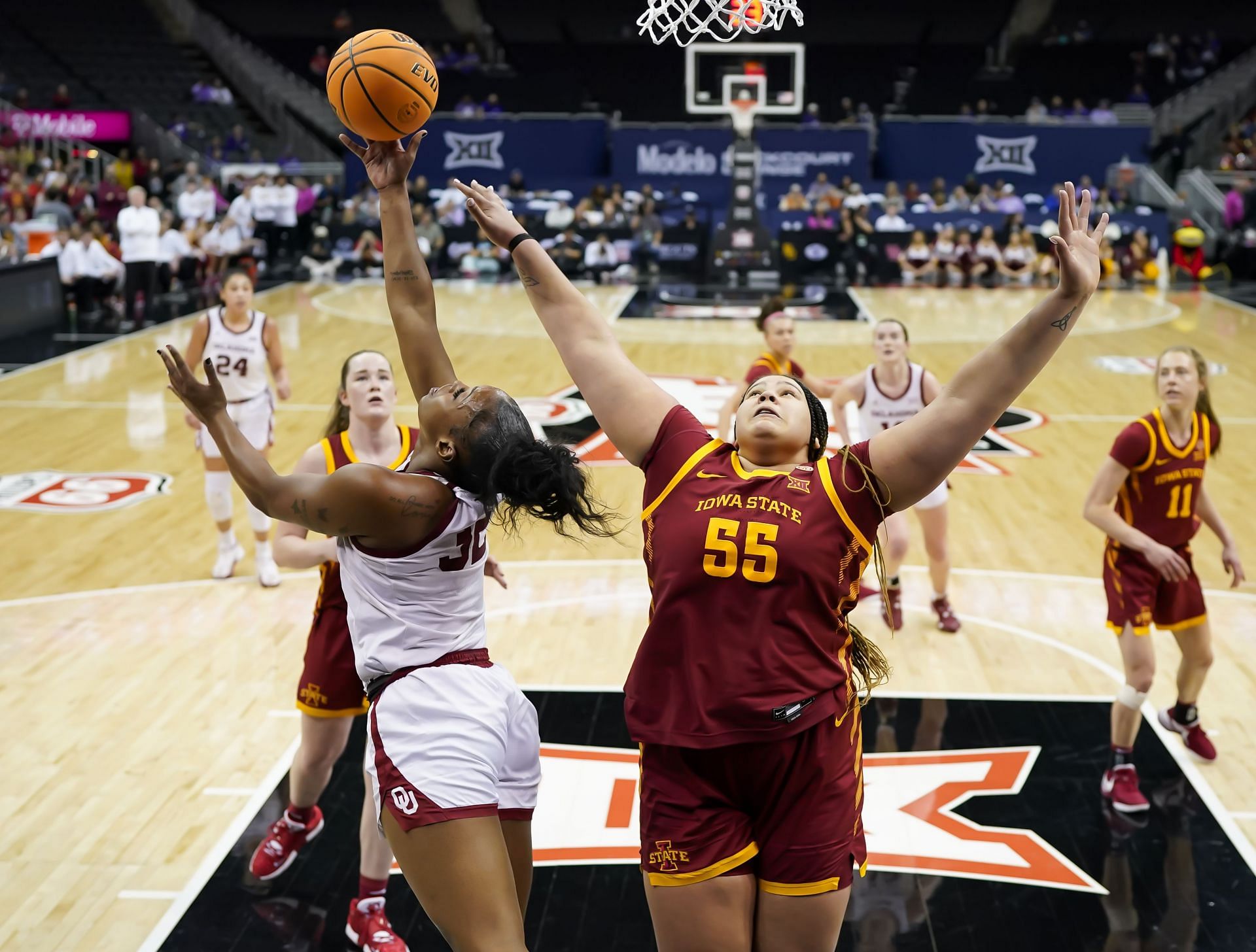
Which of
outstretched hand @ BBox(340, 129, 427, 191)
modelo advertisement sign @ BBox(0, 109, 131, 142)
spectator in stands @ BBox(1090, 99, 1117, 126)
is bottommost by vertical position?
outstretched hand @ BBox(340, 129, 427, 191)

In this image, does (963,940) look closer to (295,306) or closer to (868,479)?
(868,479)

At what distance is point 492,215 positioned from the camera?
314 cm

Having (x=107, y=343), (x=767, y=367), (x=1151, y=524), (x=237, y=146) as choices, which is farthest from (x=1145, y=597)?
(x=237, y=146)

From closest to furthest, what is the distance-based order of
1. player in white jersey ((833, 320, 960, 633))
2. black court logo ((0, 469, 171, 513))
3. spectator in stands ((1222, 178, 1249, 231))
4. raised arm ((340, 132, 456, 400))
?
raised arm ((340, 132, 456, 400)) → player in white jersey ((833, 320, 960, 633)) → black court logo ((0, 469, 171, 513)) → spectator in stands ((1222, 178, 1249, 231))

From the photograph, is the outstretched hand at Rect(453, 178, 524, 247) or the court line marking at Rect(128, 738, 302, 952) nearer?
the outstretched hand at Rect(453, 178, 524, 247)

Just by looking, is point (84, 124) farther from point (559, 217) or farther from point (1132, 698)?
point (1132, 698)

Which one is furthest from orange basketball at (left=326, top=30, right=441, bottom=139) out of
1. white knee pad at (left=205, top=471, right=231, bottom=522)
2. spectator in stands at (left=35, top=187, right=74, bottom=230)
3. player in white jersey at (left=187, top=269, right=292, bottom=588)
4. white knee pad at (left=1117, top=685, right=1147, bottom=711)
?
spectator in stands at (left=35, top=187, right=74, bottom=230)

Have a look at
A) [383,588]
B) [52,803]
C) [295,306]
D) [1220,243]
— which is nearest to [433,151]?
[295,306]

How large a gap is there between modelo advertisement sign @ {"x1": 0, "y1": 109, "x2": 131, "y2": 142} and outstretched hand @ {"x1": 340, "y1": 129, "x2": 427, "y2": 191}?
2685cm

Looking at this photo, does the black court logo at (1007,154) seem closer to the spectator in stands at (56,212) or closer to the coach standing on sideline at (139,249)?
the coach standing on sideline at (139,249)

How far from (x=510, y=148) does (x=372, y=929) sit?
85.8ft

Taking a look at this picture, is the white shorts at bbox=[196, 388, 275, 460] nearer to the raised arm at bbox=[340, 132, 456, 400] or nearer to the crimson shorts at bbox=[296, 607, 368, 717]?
the crimson shorts at bbox=[296, 607, 368, 717]

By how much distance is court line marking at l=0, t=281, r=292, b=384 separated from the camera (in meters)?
14.2

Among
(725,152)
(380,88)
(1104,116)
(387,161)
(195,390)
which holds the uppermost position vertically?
(1104,116)
